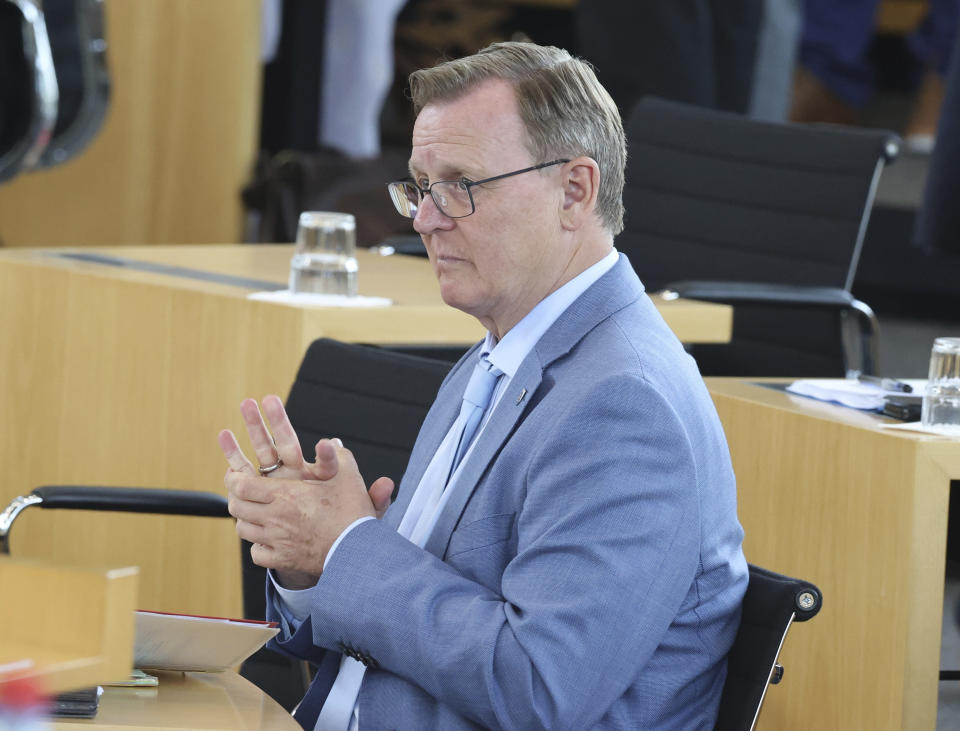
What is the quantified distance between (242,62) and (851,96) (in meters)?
3.34

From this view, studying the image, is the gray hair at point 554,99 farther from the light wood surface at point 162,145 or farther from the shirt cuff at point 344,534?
the light wood surface at point 162,145

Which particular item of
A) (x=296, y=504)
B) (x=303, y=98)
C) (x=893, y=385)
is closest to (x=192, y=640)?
(x=296, y=504)

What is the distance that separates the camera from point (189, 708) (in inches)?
56.0

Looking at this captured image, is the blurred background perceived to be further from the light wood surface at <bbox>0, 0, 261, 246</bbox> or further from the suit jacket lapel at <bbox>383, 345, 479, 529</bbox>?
the suit jacket lapel at <bbox>383, 345, 479, 529</bbox>

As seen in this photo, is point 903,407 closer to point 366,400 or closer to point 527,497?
point 366,400

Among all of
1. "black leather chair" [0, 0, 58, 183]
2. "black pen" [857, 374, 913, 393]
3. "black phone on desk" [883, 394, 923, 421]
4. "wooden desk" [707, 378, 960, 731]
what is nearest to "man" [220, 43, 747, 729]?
"wooden desk" [707, 378, 960, 731]

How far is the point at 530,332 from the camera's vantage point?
1581mm

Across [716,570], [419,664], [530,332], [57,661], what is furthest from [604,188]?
[57,661]

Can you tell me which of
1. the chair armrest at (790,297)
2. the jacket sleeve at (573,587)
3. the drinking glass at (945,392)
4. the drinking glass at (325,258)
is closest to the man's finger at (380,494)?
the jacket sleeve at (573,587)

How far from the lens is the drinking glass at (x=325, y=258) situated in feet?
9.07

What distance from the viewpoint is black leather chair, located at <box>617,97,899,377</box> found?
3.41 meters

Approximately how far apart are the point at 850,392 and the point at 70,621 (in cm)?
138

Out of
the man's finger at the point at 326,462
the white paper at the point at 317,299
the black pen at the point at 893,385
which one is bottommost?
the man's finger at the point at 326,462

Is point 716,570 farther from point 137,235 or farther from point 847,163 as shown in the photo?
point 137,235
